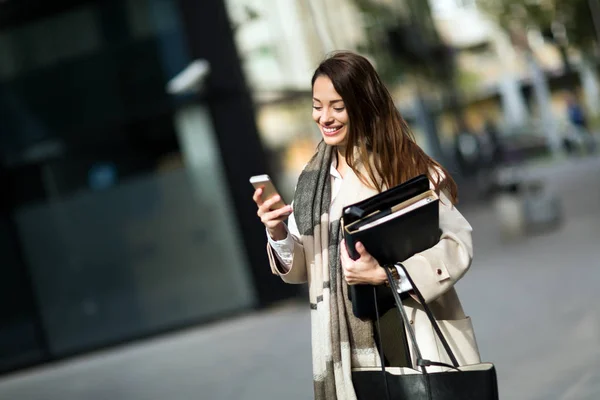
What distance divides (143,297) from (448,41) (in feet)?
54.5

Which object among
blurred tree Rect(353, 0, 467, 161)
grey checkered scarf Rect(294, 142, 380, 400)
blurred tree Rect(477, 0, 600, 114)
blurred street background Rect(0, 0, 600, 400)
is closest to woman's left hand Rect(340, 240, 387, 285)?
grey checkered scarf Rect(294, 142, 380, 400)

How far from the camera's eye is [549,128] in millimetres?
34906

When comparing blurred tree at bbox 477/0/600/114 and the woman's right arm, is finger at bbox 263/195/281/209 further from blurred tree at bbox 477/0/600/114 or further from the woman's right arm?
blurred tree at bbox 477/0/600/114

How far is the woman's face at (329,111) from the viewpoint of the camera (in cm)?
326

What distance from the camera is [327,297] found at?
3.31 metres

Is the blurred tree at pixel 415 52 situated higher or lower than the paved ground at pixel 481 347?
higher

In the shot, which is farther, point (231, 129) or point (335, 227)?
point (231, 129)

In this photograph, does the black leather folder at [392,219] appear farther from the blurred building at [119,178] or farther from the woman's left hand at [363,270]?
the blurred building at [119,178]

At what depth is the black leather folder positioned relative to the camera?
10.1 feet

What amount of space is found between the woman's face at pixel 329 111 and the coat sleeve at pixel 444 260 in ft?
1.20

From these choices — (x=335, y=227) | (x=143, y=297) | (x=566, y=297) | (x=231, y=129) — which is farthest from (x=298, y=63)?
(x=335, y=227)

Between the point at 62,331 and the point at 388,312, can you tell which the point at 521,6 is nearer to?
the point at 62,331

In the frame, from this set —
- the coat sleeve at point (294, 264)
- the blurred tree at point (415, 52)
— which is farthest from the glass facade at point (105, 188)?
the coat sleeve at point (294, 264)

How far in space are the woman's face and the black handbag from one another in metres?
0.44
